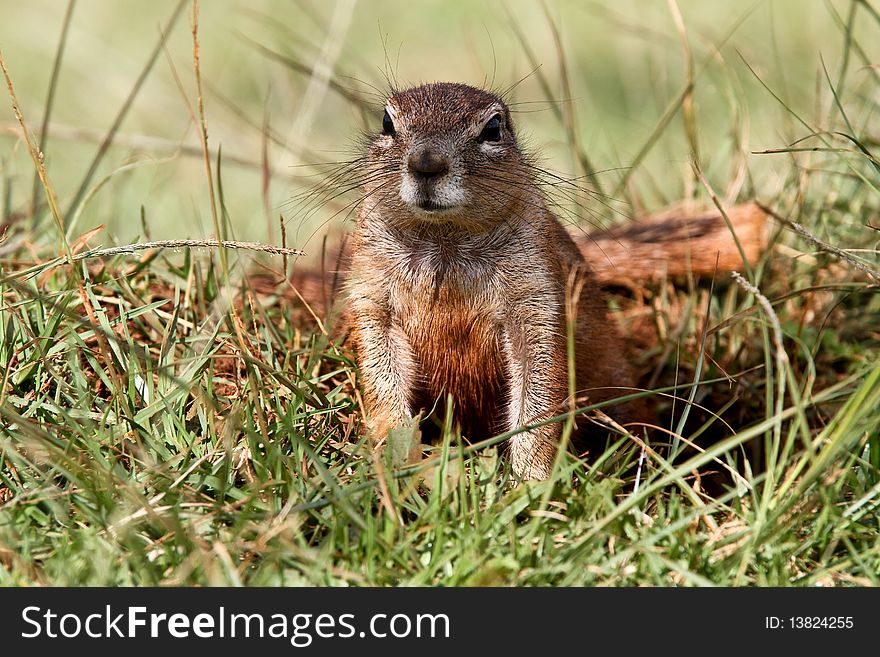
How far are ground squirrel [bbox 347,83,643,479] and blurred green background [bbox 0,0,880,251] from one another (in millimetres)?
1499

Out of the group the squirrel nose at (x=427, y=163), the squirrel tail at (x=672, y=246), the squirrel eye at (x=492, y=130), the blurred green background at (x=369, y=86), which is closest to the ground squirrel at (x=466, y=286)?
the squirrel eye at (x=492, y=130)

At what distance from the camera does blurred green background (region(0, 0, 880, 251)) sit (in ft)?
19.1

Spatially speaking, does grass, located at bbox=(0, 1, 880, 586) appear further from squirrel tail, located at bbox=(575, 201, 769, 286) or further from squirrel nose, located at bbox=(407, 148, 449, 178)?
squirrel nose, located at bbox=(407, 148, 449, 178)

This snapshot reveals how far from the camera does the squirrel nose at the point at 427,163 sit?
3.29 meters

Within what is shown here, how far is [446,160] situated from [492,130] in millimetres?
412

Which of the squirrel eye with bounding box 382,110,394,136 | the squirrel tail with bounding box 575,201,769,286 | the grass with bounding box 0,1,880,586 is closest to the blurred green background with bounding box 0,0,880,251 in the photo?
the squirrel tail with bounding box 575,201,769,286

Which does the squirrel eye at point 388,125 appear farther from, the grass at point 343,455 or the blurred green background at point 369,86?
the blurred green background at point 369,86

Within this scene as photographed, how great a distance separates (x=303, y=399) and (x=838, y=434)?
66.4 inches

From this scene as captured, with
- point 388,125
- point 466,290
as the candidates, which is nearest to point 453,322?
point 466,290

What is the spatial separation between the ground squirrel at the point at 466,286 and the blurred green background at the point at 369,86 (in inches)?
59.0

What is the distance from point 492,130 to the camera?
3.68 m

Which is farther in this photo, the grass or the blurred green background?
the blurred green background

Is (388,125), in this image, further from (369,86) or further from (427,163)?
(369,86)
